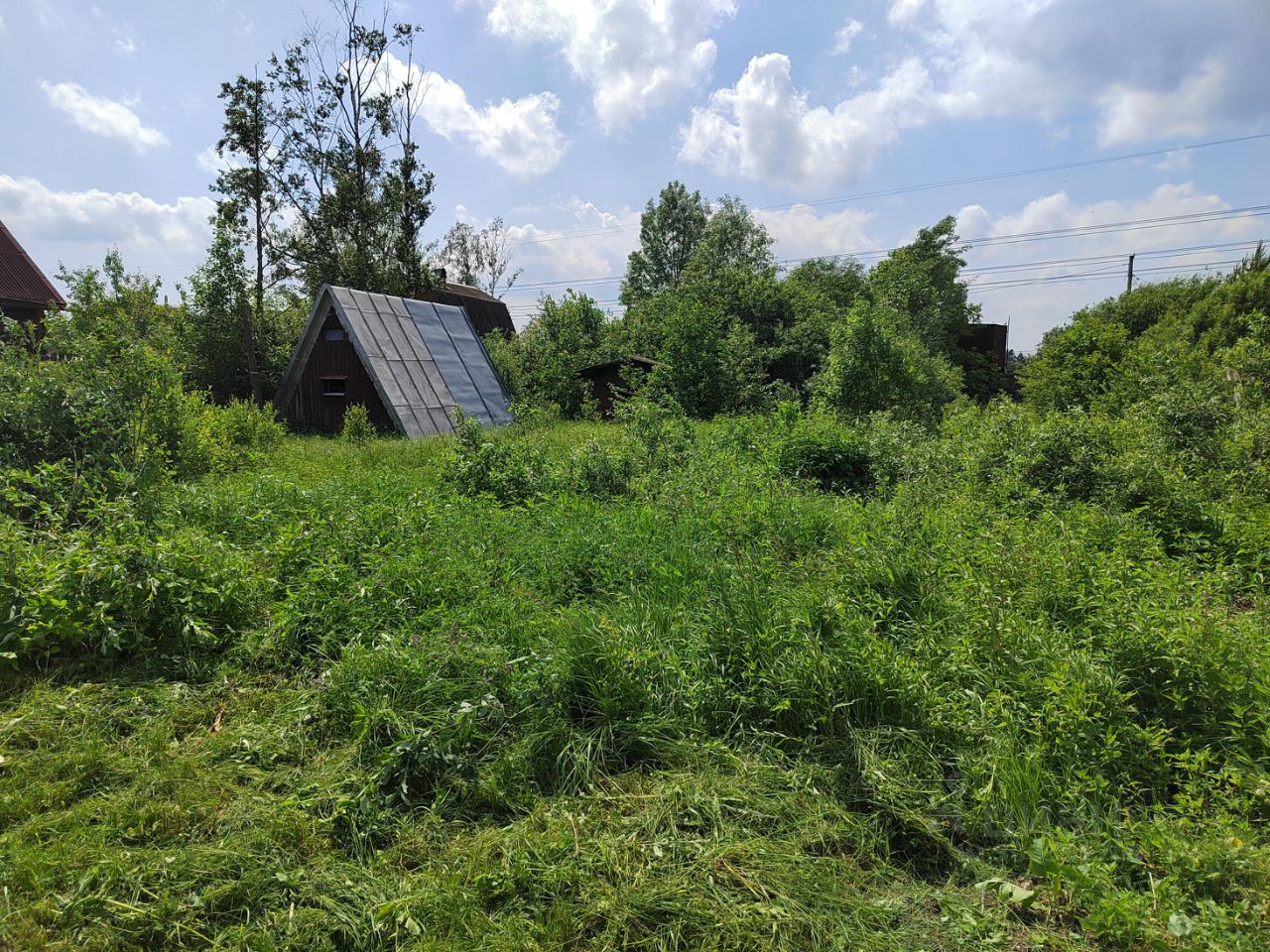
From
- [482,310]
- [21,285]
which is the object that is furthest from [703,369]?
[482,310]

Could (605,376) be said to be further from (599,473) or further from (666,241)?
(666,241)

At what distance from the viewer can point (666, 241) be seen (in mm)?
46719

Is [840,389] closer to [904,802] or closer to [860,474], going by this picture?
[860,474]

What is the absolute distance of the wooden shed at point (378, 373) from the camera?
632 inches

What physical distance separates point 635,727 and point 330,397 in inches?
642

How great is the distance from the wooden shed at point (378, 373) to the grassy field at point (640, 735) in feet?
35.0

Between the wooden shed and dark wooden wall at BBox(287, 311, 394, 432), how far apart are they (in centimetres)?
3

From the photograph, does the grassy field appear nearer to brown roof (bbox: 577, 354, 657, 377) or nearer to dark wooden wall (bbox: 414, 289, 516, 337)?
brown roof (bbox: 577, 354, 657, 377)

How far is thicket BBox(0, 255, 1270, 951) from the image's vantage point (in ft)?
8.40

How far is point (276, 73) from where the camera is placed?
83.9 ft

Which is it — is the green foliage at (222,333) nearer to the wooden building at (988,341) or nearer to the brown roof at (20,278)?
the brown roof at (20,278)

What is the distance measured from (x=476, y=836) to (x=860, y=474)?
760cm

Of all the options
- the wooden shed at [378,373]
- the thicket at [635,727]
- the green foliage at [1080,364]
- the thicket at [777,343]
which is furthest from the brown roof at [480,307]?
the thicket at [635,727]

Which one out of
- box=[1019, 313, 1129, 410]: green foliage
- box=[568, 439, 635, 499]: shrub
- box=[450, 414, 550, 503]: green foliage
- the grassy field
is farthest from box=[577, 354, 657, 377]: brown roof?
the grassy field
